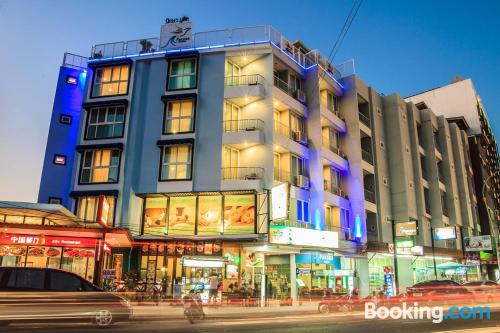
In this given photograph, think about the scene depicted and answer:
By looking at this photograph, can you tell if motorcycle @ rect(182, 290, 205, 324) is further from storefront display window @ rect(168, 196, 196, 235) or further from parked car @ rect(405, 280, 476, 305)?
storefront display window @ rect(168, 196, 196, 235)

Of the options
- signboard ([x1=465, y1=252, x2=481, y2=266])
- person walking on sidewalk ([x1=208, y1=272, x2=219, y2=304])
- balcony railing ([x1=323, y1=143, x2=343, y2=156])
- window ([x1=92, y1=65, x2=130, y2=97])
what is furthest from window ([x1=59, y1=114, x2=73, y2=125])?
signboard ([x1=465, y1=252, x2=481, y2=266])

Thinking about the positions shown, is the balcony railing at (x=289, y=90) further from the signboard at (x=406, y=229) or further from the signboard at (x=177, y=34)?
the signboard at (x=406, y=229)

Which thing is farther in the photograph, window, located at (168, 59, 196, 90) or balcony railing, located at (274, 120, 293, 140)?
window, located at (168, 59, 196, 90)

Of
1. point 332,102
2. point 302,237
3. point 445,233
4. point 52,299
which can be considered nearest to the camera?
point 52,299

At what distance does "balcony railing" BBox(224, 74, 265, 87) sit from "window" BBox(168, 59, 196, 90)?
8.42ft

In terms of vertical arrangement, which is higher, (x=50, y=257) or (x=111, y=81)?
(x=111, y=81)

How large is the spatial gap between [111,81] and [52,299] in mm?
24342

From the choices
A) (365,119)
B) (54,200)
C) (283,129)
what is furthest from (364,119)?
(54,200)

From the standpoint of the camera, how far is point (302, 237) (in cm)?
2833

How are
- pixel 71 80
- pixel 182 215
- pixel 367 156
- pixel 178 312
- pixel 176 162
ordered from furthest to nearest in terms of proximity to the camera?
pixel 367 156 → pixel 71 80 → pixel 176 162 → pixel 182 215 → pixel 178 312

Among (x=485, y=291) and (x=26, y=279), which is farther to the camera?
(x=485, y=291)

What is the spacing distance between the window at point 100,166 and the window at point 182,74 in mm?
6603

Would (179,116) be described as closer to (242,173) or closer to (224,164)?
(224,164)

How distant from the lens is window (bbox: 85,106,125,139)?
3195cm
